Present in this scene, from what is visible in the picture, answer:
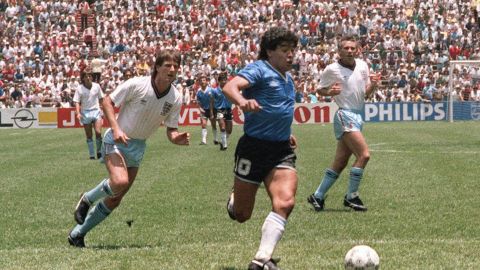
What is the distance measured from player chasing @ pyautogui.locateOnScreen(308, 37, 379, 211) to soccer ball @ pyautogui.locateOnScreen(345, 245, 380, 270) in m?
5.22

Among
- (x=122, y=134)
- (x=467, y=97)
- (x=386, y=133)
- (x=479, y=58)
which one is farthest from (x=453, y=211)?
(x=479, y=58)

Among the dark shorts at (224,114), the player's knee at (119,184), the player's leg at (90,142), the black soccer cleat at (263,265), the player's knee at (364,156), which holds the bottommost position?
the dark shorts at (224,114)

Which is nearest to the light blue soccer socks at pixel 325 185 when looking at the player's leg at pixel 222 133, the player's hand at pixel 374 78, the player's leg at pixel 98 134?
the player's hand at pixel 374 78

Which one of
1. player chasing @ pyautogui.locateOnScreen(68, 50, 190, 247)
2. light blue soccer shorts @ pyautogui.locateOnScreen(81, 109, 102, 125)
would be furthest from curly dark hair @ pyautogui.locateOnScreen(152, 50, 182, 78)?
light blue soccer shorts @ pyautogui.locateOnScreen(81, 109, 102, 125)

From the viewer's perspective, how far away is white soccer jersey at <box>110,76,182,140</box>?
10070 mm

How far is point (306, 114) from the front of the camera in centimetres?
4722

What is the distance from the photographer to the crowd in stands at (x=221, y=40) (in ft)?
161

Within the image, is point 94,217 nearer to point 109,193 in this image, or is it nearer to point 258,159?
point 109,193

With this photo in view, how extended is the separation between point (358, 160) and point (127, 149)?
4.08 m

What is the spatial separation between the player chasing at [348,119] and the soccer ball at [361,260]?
522 centimetres

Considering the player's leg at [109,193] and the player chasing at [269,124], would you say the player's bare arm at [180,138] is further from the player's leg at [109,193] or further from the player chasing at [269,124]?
the player chasing at [269,124]

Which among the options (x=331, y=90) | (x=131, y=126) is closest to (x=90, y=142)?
(x=331, y=90)

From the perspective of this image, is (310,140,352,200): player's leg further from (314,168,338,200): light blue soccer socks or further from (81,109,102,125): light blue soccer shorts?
(81,109,102,125): light blue soccer shorts

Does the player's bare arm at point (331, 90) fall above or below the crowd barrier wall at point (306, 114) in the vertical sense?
above
